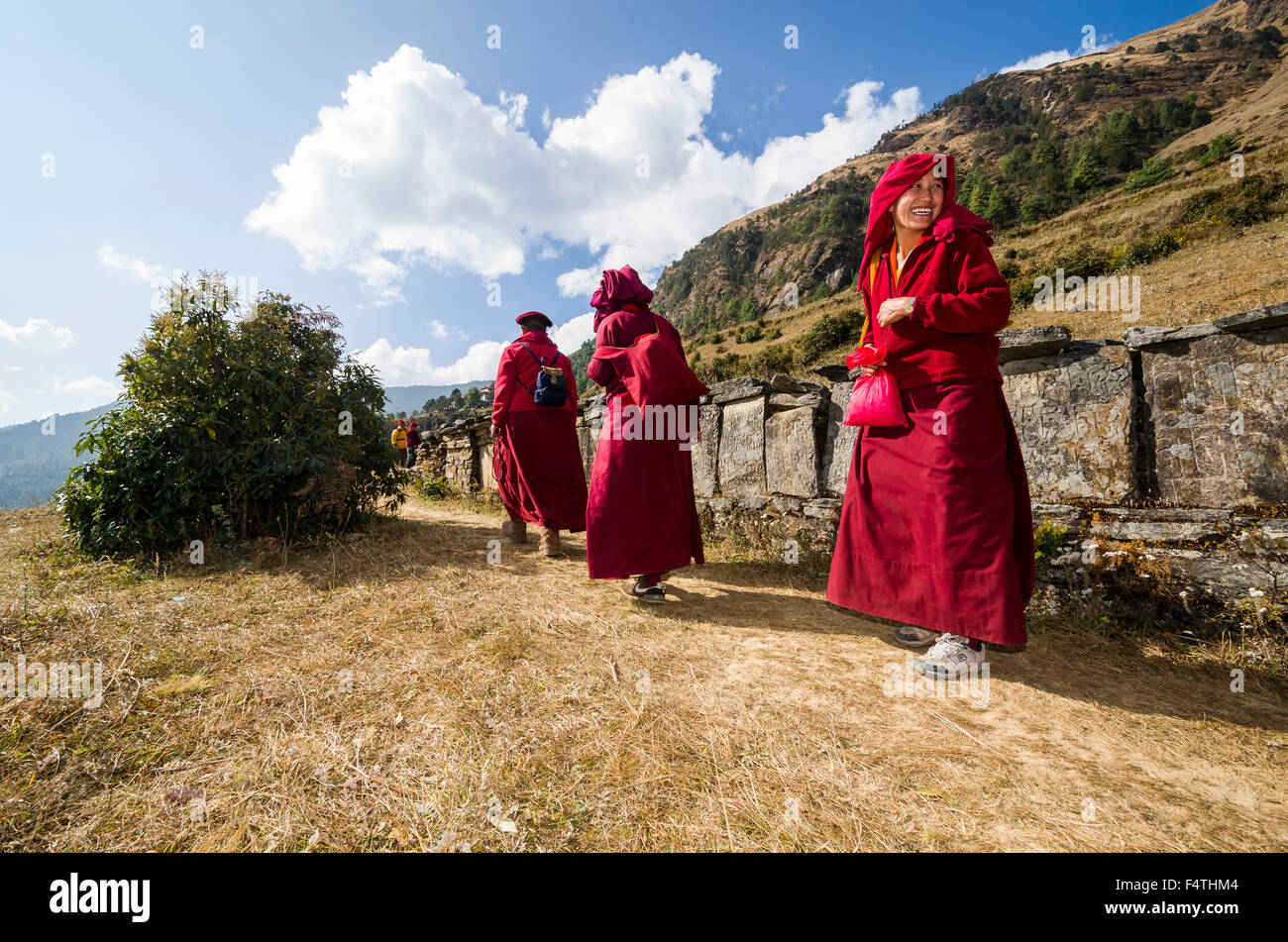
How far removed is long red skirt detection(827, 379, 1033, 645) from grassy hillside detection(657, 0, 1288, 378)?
12366 mm

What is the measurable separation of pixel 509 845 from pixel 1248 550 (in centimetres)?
332

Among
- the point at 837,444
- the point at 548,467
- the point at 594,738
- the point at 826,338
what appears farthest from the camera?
the point at 826,338

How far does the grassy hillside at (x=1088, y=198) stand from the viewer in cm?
1705

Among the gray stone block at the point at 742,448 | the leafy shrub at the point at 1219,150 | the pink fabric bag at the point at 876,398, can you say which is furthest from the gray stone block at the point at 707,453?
the leafy shrub at the point at 1219,150

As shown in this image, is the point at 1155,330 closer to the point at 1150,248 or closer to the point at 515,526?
the point at 515,526

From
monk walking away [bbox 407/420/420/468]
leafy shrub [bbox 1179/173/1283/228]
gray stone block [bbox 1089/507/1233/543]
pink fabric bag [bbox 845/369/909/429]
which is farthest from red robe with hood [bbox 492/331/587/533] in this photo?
leafy shrub [bbox 1179/173/1283/228]

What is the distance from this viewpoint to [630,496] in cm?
318

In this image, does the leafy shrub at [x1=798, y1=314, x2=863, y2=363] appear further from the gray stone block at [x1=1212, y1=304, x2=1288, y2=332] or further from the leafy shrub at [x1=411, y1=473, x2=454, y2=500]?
the gray stone block at [x1=1212, y1=304, x2=1288, y2=332]

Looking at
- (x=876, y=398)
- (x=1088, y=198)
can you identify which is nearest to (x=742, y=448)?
(x=876, y=398)

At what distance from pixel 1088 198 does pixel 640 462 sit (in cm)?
5906

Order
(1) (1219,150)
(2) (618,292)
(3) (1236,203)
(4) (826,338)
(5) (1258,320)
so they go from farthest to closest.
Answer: (1) (1219,150), (4) (826,338), (3) (1236,203), (2) (618,292), (5) (1258,320)

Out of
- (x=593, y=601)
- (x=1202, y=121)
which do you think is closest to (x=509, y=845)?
(x=593, y=601)

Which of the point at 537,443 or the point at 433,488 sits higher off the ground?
the point at 537,443

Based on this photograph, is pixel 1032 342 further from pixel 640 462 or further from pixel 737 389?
pixel 640 462
